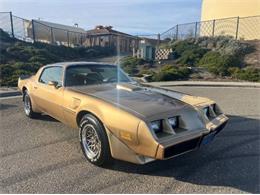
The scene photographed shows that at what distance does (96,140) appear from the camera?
333 centimetres

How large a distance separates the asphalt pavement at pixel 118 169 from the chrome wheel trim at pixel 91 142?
0.14 meters

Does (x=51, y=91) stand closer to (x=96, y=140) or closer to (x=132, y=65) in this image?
(x=96, y=140)

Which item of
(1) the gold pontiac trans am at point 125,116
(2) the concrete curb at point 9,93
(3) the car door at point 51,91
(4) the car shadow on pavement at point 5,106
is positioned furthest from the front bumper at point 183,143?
(2) the concrete curb at point 9,93

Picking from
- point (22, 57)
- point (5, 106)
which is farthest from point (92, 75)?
point (22, 57)

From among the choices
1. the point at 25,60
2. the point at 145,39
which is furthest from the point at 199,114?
the point at 145,39

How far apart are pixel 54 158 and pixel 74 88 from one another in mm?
1112

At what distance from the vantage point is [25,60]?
13547 mm

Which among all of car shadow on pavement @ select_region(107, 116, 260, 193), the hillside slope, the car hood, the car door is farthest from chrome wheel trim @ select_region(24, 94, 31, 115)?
the hillside slope

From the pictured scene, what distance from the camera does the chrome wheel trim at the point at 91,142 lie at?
3.29 m

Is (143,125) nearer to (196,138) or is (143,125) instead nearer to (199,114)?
(196,138)

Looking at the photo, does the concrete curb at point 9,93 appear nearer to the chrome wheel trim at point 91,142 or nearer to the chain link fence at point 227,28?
the chrome wheel trim at point 91,142

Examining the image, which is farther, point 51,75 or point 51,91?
point 51,75

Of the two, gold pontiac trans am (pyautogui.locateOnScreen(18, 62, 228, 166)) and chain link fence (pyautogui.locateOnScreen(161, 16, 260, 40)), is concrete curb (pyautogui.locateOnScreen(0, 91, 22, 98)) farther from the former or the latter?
chain link fence (pyautogui.locateOnScreen(161, 16, 260, 40))

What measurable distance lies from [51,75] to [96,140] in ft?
6.45
